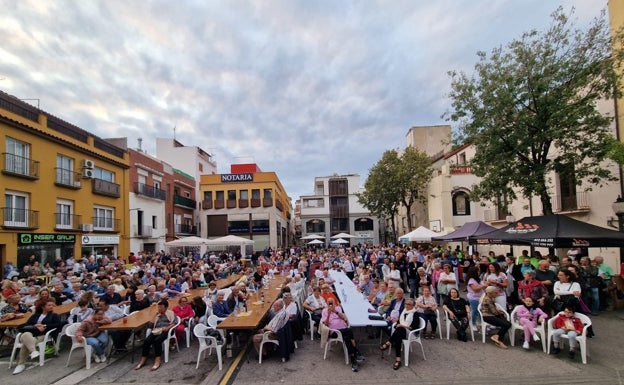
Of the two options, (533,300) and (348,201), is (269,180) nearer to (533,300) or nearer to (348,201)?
(348,201)

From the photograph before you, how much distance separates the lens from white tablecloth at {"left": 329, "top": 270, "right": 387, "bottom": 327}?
7.02 metres

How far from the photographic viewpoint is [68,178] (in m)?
21.1

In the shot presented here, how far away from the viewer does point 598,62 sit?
11.4 metres

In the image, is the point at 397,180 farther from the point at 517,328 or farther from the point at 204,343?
the point at 204,343

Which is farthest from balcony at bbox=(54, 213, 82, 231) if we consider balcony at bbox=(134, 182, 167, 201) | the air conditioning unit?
balcony at bbox=(134, 182, 167, 201)

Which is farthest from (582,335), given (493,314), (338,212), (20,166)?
(338,212)

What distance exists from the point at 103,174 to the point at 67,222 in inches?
201

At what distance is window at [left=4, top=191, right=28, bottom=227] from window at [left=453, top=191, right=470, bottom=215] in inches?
1068

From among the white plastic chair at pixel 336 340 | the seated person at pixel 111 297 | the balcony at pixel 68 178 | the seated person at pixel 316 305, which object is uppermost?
the balcony at pixel 68 178

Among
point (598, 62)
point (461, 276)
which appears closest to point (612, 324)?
point (461, 276)

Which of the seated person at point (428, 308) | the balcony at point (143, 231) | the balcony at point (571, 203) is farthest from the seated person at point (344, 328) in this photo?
the balcony at point (143, 231)

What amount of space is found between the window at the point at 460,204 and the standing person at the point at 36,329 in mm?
26237

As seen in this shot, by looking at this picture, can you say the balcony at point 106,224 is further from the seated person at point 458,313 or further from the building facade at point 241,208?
the seated person at point 458,313

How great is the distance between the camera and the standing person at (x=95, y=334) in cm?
718
